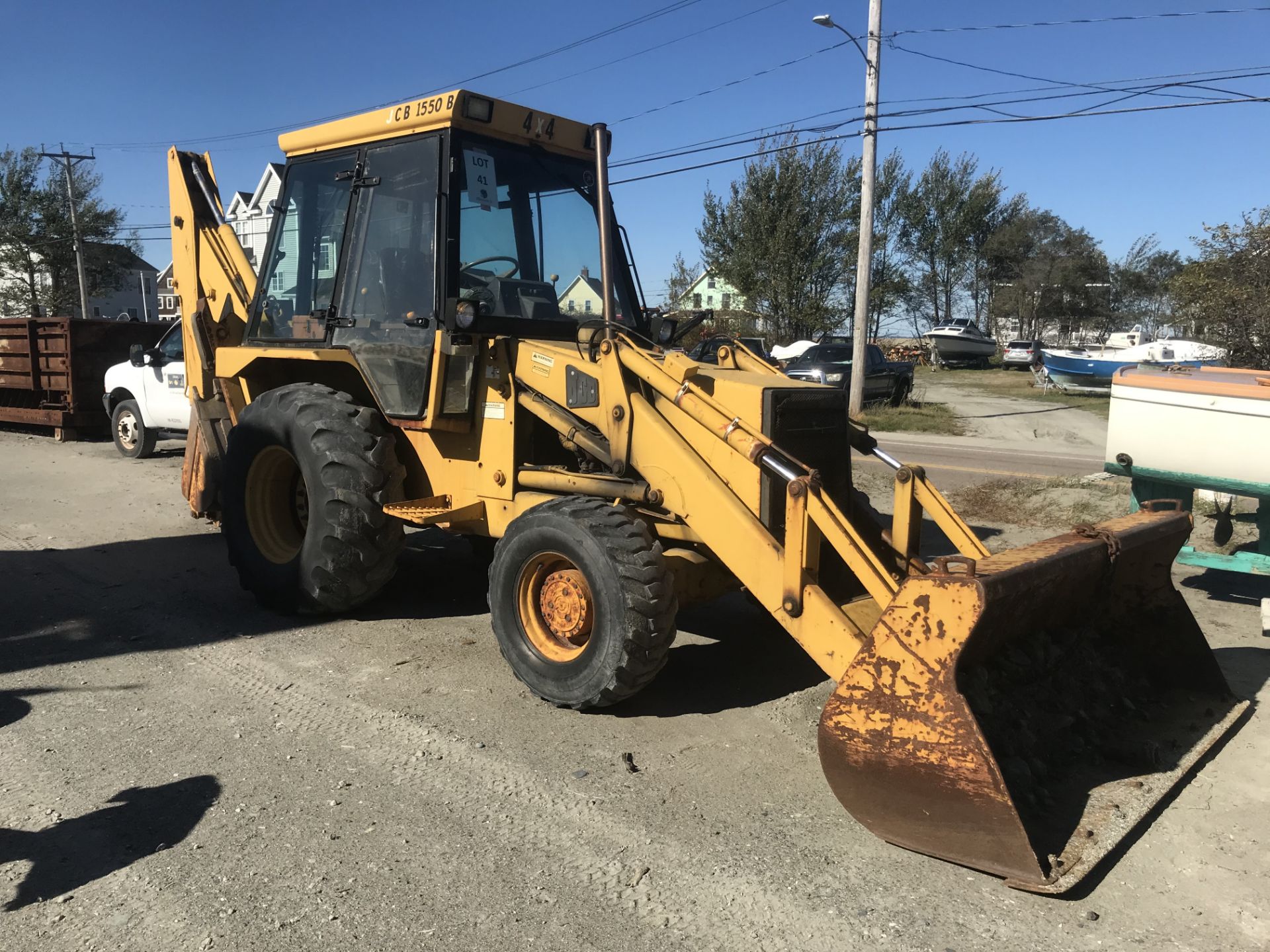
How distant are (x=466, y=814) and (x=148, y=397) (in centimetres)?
1137

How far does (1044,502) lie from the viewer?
33.1 ft

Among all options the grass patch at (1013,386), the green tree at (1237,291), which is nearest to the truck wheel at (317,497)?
the green tree at (1237,291)

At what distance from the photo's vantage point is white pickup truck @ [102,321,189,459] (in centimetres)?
1270

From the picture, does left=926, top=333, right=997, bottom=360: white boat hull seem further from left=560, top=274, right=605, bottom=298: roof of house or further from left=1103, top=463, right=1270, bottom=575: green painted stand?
left=560, top=274, right=605, bottom=298: roof of house

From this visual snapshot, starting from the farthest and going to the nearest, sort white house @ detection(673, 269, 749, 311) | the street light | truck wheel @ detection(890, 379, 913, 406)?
white house @ detection(673, 269, 749, 311)
truck wheel @ detection(890, 379, 913, 406)
the street light

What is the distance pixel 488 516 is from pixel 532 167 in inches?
83.8

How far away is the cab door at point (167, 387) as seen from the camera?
12680mm

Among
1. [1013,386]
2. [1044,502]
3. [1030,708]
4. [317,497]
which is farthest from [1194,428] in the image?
[1013,386]

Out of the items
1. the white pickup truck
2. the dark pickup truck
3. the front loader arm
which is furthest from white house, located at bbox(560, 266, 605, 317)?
the dark pickup truck

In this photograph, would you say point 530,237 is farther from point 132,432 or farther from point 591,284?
point 132,432

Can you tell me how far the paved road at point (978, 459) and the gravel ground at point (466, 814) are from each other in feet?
21.7

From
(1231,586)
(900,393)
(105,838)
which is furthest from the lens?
(900,393)

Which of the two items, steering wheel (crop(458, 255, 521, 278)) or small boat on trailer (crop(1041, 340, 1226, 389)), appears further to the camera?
small boat on trailer (crop(1041, 340, 1226, 389))

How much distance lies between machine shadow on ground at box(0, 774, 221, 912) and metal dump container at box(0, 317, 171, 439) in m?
13.5
